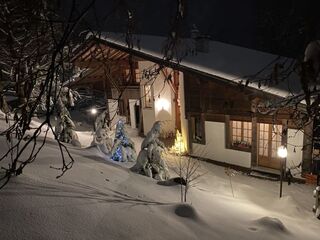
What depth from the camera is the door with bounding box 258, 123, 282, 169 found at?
1463 centimetres

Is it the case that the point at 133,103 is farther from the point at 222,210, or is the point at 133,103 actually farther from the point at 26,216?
the point at 26,216

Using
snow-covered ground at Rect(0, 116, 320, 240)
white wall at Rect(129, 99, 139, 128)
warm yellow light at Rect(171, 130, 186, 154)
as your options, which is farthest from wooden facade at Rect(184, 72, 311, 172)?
white wall at Rect(129, 99, 139, 128)

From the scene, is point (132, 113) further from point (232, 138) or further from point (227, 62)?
point (232, 138)


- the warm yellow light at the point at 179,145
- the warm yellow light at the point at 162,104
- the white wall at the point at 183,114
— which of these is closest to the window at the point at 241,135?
the white wall at the point at 183,114

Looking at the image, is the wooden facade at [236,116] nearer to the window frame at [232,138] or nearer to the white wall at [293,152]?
the window frame at [232,138]

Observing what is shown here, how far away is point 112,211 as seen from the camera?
19.5 feet

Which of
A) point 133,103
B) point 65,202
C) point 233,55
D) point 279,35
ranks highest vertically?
point 279,35

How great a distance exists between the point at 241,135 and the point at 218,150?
1472mm

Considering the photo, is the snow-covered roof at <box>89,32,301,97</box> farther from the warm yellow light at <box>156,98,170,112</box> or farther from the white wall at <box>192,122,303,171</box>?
the warm yellow light at <box>156,98,170,112</box>

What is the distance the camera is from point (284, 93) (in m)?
13.0

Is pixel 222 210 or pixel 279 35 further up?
pixel 279 35

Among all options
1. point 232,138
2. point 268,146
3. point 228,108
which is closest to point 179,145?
point 232,138

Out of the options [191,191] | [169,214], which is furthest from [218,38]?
[169,214]

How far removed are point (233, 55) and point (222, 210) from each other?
12.7 meters
